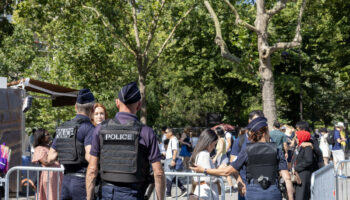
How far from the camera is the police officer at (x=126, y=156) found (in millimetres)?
4355

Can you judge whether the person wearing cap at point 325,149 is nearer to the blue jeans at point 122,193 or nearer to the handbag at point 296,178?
the handbag at point 296,178

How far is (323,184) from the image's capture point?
737 centimetres

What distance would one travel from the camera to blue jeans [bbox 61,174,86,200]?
5417 millimetres

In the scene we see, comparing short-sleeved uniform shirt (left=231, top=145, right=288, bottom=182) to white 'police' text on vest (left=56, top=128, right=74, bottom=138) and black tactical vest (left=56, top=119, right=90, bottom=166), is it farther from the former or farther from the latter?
white 'police' text on vest (left=56, top=128, right=74, bottom=138)

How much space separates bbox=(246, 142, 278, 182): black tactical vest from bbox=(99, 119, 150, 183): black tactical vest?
1487 millimetres

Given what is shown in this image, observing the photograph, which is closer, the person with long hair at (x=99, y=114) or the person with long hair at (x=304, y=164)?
the person with long hair at (x=99, y=114)

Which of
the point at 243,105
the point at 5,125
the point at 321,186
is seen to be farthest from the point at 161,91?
the point at 321,186

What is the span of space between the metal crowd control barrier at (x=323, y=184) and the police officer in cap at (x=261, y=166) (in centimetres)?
144

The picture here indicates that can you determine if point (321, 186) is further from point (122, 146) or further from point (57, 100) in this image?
point (57, 100)

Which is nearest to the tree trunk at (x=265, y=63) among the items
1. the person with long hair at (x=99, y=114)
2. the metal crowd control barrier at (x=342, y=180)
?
the metal crowd control barrier at (x=342, y=180)

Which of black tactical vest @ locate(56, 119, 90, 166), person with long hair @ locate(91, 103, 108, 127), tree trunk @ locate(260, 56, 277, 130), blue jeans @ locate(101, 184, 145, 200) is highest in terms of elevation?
tree trunk @ locate(260, 56, 277, 130)

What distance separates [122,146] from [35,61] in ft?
104

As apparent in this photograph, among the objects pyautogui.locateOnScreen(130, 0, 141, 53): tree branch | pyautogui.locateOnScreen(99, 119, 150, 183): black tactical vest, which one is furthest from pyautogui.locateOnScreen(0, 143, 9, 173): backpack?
pyautogui.locateOnScreen(130, 0, 141, 53): tree branch

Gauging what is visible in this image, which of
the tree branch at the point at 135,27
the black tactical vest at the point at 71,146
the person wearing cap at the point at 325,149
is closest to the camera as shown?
the black tactical vest at the point at 71,146
